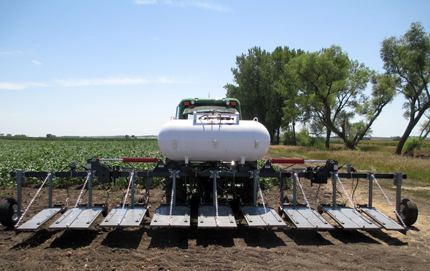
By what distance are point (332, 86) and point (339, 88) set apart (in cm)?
97

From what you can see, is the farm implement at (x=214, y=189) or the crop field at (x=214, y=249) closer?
the crop field at (x=214, y=249)

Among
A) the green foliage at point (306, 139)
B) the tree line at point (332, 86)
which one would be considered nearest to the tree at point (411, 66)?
the tree line at point (332, 86)

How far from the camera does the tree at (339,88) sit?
34250 mm

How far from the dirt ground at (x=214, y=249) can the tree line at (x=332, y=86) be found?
27.5 metres

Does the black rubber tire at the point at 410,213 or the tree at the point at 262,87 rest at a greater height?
the tree at the point at 262,87

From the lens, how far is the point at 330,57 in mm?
35156

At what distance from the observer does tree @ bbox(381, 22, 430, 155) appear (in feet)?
87.7

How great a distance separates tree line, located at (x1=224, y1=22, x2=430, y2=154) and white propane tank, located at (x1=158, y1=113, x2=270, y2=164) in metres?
28.5

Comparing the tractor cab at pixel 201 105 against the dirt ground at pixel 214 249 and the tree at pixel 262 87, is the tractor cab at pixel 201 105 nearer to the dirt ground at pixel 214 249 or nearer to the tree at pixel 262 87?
the dirt ground at pixel 214 249

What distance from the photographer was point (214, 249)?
5.02 meters

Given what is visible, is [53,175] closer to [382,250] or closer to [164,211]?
[164,211]

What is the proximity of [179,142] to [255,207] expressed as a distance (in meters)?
2.17

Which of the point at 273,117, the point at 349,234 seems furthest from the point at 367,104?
the point at 349,234

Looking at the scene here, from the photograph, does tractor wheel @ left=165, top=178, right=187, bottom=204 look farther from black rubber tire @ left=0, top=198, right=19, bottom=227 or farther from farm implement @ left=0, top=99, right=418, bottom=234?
black rubber tire @ left=0, top=198, right=19, bottom=227
